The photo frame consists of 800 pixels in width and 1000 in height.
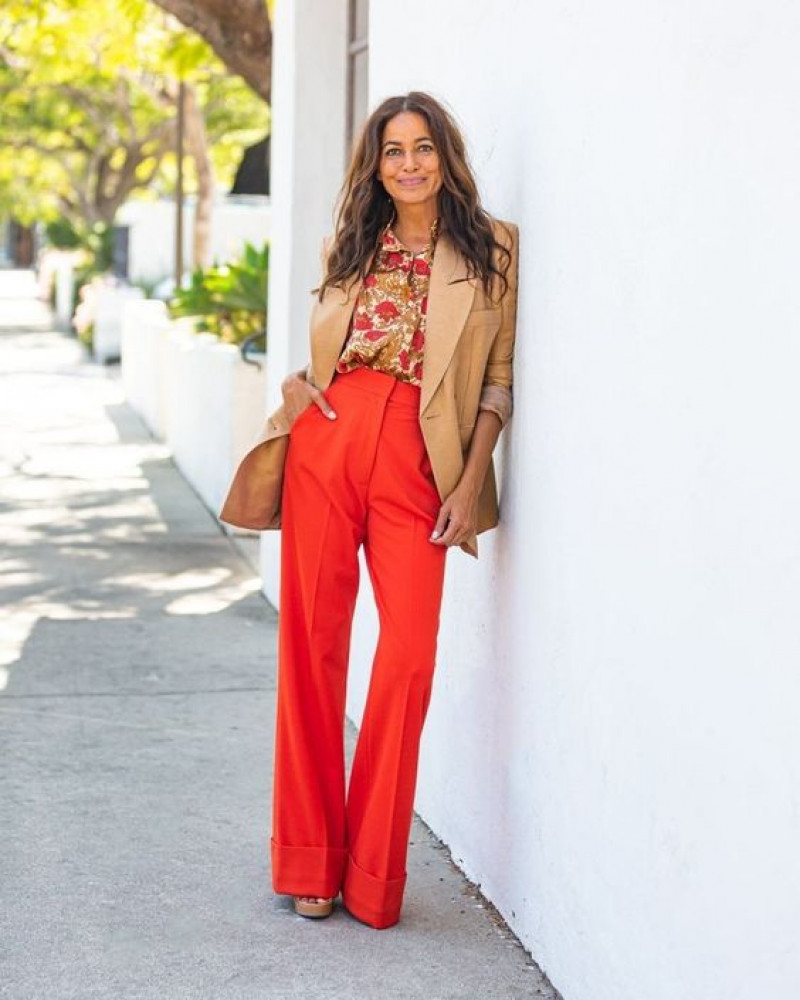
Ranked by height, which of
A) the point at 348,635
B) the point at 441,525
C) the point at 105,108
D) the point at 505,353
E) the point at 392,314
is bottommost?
the point at 348,635

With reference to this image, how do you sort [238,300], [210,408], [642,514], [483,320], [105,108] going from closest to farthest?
1. [642,514]
2. [483,320]
3. [210,408]
4. [238,300]
5. [105,108]

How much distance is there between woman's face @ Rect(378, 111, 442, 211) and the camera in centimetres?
410

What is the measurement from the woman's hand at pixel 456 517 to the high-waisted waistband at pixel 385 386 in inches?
8.9

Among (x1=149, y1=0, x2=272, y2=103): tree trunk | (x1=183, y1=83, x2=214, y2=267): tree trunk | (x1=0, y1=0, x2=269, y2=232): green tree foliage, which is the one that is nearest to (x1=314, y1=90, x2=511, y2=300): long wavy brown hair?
(x1=149, y1=0, x2=272, y2=103): tree trunk

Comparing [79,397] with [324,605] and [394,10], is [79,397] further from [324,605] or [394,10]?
[324,605]

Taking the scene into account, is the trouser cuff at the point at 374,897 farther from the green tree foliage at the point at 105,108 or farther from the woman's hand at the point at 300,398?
the green tree foliage at the point at 105,108

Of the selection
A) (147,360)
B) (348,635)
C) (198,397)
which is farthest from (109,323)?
(348,635)

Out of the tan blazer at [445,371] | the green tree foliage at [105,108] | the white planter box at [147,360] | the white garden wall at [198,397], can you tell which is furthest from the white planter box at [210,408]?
the tan blazer at [445,371]

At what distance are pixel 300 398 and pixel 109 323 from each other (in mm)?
19084

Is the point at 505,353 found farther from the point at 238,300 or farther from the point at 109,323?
the point at 109,323

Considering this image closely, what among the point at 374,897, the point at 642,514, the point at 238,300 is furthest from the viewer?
the point at 238,300

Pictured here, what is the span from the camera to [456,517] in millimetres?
4102

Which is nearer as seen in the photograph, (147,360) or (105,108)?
(147,360)

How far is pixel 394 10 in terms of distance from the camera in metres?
5.58
